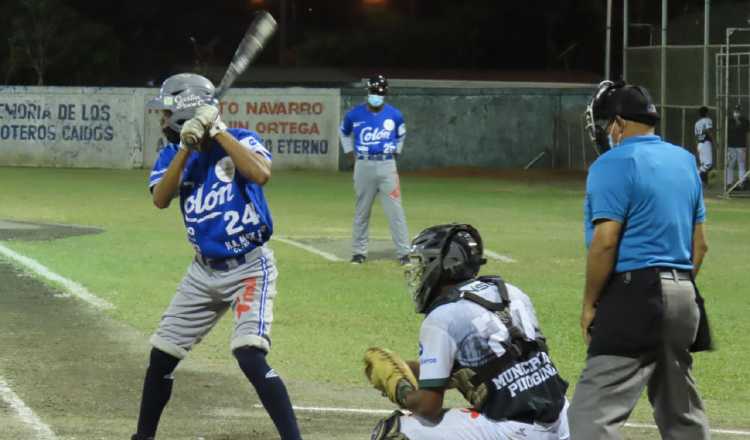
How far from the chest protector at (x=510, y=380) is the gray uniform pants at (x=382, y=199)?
11.0 m

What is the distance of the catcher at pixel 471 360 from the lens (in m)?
5.51

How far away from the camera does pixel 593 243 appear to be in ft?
20.5

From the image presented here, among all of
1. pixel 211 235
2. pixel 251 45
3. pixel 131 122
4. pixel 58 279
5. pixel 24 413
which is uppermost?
pixel 251 45

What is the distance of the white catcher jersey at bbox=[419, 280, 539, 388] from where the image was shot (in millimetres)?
5496

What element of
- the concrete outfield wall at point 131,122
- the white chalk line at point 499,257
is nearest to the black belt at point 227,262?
the white chalk line at point 499,257

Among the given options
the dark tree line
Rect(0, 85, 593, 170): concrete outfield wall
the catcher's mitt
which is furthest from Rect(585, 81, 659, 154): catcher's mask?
the dark tree line

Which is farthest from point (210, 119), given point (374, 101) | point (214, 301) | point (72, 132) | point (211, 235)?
point (72, 132)

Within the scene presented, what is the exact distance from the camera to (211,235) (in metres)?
7.54

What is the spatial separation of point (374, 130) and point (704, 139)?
15236 millimetres

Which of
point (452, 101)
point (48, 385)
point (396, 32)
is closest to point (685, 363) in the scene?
point (48, 385)

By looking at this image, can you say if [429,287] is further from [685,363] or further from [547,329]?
[547,329]

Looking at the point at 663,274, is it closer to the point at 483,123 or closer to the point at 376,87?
the point at 376,87

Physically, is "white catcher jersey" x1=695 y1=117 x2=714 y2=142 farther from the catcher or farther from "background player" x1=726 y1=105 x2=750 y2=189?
the catcher

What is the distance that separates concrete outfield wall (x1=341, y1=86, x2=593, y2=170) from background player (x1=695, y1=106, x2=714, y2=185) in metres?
6.38
